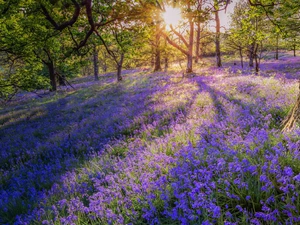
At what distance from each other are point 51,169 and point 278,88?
665 cm

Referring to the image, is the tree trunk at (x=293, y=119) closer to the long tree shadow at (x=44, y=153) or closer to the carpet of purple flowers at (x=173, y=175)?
the carpet of purple flowers at (x=173, y=175)

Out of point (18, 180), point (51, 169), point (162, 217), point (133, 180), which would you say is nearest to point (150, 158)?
point (133, 180)

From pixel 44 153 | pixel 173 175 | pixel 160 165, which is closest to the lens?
pixel 173 175

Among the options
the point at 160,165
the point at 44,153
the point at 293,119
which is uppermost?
the point at 293,119

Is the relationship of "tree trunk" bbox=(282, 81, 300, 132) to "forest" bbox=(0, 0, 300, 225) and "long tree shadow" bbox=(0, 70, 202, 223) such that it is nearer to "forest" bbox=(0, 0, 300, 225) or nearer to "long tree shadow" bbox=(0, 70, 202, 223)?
"forest" bbox=(0, 0, 300, 225)

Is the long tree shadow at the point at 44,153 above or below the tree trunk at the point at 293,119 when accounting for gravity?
below

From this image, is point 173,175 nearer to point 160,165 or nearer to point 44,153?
point 160,165

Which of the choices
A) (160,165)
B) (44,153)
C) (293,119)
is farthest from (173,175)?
(44,153)

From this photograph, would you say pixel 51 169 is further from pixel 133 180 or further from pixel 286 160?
pixel 286 160

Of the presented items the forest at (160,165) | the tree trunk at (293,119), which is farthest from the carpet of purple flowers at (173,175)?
the tree trunk at (293,119)

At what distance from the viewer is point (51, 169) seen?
486 cm

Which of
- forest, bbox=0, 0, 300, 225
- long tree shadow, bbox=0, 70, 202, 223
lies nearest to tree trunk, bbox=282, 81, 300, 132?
forest, bbox=0, 0, 300, 225

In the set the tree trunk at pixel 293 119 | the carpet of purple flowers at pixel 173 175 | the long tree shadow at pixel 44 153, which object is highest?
the tree trunk at pixel 293 119

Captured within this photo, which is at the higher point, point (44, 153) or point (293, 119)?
point (293, 119)
